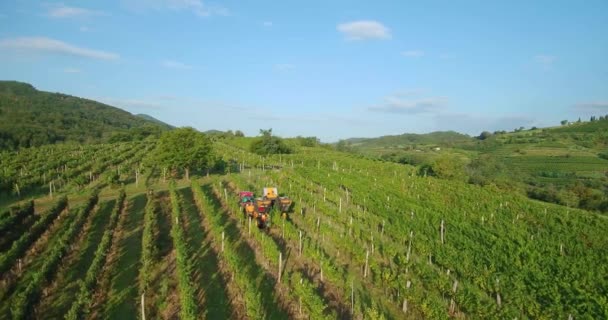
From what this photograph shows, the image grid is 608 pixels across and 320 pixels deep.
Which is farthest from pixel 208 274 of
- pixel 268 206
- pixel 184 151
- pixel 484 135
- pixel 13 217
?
pixel 484 135

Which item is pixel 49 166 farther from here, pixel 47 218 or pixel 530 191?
pixel 530 191

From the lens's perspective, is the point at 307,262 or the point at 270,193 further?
the point at 270,193

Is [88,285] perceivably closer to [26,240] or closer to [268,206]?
[26,240]

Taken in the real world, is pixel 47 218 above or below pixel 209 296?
above

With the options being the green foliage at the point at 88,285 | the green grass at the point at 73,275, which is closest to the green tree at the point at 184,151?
the green grass at the point at 73,275

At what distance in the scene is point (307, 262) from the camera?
15438 millimetres

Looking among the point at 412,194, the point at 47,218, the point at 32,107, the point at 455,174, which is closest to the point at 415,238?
the point at 412,194

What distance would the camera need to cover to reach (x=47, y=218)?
61.1 feet

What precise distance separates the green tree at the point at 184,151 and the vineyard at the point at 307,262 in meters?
8.52

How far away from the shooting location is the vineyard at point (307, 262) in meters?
11.3

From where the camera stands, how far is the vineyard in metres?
11.3

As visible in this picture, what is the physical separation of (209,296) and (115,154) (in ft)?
146

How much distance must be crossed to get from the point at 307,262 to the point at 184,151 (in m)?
23.4

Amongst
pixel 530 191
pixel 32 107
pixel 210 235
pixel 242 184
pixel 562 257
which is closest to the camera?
pixel 562 257
